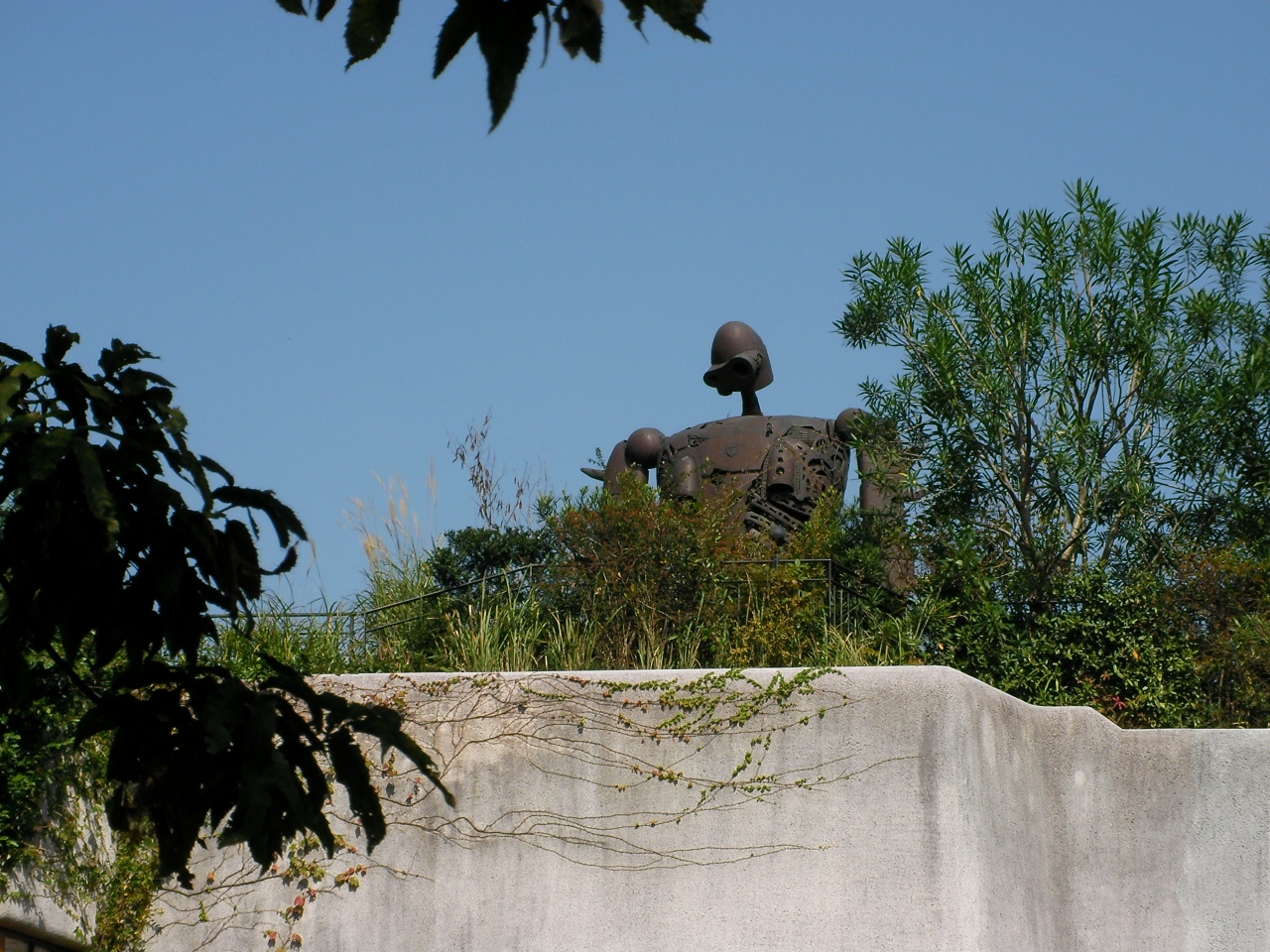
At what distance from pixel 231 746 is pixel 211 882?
243 inches

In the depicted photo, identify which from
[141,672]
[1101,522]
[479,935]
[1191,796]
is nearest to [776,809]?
[479,935]

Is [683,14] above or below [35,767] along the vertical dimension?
above

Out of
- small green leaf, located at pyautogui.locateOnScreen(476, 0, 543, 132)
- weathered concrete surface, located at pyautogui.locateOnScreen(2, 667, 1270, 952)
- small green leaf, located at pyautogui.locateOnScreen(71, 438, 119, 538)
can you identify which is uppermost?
small green leaf, located at pyautogui.locateOnScreen(476, 0, 543, 132)

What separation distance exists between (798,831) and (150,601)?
550cm

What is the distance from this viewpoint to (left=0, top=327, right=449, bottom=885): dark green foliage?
9.89ft

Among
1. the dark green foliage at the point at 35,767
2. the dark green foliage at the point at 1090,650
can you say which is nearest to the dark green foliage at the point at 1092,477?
the dark green foliage at the point at 1090,650

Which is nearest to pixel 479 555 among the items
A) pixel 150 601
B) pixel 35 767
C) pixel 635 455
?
pixel 635 455

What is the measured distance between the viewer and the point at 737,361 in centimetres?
1138

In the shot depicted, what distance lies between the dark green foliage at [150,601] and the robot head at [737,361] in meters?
8.27

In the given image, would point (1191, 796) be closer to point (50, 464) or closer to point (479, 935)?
point (479, 935)

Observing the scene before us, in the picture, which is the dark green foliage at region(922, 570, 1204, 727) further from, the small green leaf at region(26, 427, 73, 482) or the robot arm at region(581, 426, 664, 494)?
the small green leaf at region(26, 427, 73, 482)

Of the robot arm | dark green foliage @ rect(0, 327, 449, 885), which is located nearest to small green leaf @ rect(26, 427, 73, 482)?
dark green foliage @ rect(0, 327, 449, 885)

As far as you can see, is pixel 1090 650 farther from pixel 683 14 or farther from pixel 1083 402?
pixel 683 14

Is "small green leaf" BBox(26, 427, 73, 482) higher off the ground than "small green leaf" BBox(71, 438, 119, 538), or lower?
higher
